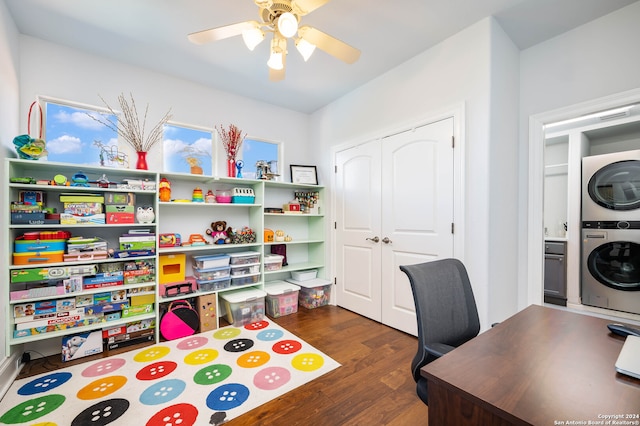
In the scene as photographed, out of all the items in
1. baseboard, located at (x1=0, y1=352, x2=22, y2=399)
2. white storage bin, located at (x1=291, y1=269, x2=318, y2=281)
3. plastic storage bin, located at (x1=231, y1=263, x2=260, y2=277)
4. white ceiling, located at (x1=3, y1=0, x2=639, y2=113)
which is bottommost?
baseboard, located at (x1=0, y1=352, x2=22, y2=399)

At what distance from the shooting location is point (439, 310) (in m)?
1.26

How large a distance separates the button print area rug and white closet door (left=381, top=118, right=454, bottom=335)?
1.01m

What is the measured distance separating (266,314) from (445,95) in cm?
305

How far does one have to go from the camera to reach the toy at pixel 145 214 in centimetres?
251

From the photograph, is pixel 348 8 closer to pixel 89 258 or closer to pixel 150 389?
pixel 89 258

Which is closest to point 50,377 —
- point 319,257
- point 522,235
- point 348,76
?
point 319,257

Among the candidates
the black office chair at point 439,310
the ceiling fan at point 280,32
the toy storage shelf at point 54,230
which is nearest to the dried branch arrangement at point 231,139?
the toy storage shelf at point 54,230

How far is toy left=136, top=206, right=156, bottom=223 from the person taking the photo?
2.51 meters

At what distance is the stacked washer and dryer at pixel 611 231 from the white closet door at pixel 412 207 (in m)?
2.34

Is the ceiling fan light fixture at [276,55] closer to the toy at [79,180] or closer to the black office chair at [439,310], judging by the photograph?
the black office chair at [439,310]

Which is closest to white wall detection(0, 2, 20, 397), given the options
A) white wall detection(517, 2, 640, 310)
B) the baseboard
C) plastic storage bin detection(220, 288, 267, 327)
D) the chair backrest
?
the baseboard

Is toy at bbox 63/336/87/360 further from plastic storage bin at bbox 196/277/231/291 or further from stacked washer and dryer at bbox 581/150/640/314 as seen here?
stacked washer and dryer at bbox 581/150/640/314

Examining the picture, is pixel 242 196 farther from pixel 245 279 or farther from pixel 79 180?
pixel 79 180

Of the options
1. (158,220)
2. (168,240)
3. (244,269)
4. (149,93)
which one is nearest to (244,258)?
(244,269)
